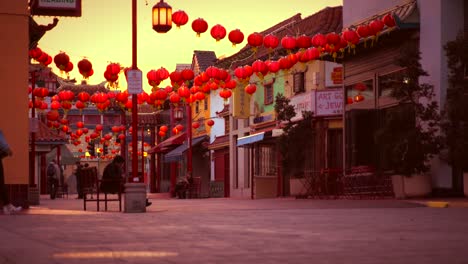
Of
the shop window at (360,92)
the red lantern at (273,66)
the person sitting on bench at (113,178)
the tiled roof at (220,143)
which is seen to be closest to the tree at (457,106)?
the red lantern at (273,66)

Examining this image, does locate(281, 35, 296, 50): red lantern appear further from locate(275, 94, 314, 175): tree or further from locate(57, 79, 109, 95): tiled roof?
locate(57, 79, 109, 95): tiled roof

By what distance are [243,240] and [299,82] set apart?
3243cm

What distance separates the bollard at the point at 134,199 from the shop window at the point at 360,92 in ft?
42.9

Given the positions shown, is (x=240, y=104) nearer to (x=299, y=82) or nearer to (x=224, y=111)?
(x=224, y=111)

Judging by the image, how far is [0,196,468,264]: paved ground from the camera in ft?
31.7

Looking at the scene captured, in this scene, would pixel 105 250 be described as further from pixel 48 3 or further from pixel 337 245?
pixel 48 3

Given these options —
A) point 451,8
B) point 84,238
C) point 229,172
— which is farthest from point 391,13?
point 229,172

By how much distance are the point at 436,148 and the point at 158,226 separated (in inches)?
548

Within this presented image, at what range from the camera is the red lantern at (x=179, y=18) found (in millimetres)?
27281

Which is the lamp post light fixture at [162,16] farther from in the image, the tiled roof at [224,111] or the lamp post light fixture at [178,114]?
the lamp post light fixture at [178,114]

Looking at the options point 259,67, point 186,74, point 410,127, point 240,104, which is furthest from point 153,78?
point 240,104

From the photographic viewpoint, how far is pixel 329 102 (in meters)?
40.3

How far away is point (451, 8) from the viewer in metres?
28.9

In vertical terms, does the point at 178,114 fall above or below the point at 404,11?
below
